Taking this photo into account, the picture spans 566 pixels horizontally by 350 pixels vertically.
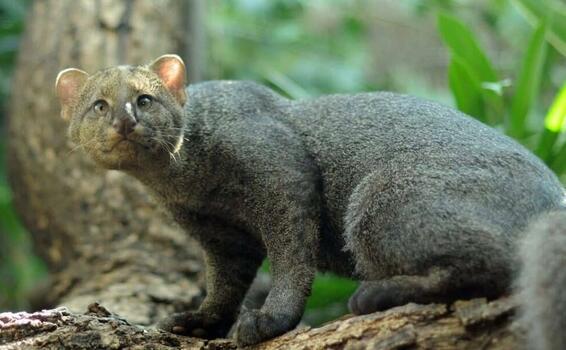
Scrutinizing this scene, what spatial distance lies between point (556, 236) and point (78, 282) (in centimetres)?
369

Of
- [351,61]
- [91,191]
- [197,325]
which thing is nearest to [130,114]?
[197,325]

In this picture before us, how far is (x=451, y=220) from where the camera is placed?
343 cm

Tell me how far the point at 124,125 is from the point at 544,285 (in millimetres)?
2171


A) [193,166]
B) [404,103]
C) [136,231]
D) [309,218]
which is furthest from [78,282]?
[404,103]

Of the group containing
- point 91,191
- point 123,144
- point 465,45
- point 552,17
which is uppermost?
point 552,17

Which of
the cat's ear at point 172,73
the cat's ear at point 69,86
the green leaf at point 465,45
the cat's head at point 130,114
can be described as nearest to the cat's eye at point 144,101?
the cat's head at point 130,114

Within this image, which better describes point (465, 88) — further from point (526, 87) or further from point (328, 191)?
point (328, 191)

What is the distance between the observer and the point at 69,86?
459cm

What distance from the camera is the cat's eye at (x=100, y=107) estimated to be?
4.19 meters

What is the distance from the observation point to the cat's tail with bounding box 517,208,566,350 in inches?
108

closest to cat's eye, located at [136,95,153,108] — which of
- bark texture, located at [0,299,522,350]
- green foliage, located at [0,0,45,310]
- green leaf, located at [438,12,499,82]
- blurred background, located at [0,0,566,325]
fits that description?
bark texture, located at [0,299,522,350]

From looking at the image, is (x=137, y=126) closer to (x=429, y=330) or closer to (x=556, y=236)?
(x=429, y=330)

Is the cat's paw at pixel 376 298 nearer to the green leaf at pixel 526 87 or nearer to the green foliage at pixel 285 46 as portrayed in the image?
the green leaf at pixel 526 87

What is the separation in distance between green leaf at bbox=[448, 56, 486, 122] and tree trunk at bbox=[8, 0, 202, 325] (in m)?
2.18
